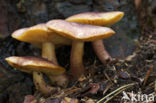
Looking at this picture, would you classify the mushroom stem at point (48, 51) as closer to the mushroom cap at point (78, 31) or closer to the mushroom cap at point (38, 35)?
the mushroom cap at point (38, 35)

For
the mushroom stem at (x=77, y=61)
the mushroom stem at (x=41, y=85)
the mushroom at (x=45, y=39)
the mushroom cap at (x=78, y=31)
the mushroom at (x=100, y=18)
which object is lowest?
the mushroom stem at (x=41, y=85)

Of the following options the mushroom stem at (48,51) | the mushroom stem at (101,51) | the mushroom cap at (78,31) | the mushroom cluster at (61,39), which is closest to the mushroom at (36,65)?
the mushroom cluster at (61,39)

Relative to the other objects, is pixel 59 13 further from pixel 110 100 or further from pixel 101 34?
pixel 110 100

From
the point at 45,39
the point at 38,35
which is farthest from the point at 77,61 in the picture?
the point at 38,35

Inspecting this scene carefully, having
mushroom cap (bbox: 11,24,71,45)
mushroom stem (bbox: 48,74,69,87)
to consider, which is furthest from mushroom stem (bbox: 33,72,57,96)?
mushroom cap (bbox: 11,24,71,45)

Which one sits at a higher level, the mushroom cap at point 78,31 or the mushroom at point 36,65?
the mushroom cap at point 78,31

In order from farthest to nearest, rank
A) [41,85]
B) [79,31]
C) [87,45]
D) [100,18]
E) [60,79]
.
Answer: [87,45], [60,79], [41,85], [100,18], [79,31]

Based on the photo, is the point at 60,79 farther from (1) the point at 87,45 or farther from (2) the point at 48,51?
(1) the point at 87,45
